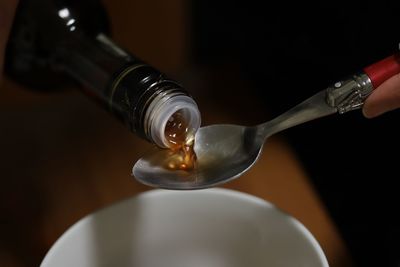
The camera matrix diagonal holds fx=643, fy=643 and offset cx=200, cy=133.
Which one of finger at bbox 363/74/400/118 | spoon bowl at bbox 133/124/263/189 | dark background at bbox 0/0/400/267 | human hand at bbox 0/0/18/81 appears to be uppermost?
human hand at bbox 0/0/18/81

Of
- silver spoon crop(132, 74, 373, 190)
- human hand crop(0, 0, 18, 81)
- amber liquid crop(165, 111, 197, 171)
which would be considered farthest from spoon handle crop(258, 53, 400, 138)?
human hand crop(0, 0, 18, 81)

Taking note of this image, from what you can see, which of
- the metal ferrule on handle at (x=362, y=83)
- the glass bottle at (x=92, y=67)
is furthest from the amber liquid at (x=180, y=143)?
→ the metal ferrule on handle at (x=362, y=83)

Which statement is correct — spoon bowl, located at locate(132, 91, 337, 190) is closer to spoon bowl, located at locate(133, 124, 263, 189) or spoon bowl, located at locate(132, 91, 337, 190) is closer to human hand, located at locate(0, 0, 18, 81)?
spoon bowl, located at locate(133, 124, 263, 189)

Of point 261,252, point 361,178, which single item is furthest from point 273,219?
point 361,178

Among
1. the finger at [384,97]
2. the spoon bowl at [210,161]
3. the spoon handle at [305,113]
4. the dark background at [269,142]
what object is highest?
the finger at [384,97]

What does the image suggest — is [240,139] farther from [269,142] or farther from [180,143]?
[269,142]

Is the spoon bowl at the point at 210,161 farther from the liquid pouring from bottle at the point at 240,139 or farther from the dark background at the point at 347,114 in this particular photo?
the dark background at the point at 347,114
